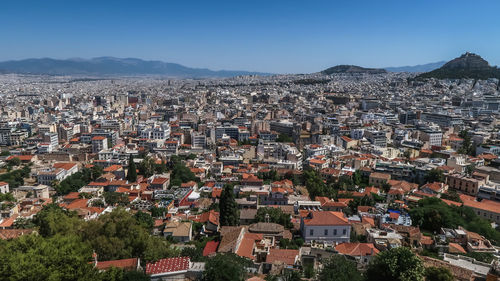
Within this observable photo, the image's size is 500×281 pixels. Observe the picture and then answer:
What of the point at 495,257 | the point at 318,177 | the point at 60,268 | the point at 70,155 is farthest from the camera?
the point at 70,155

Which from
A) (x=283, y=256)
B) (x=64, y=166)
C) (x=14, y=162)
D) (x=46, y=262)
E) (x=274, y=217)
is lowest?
(x=14, y=162)

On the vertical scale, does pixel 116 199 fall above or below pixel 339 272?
below

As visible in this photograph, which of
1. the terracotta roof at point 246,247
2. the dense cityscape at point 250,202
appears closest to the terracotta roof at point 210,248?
the dense cityscape at point 250,202

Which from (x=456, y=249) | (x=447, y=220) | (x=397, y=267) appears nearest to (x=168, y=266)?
(x=397, y=267)

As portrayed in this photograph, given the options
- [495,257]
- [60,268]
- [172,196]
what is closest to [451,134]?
[495,257]

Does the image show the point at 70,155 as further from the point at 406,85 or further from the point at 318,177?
the point at 406,85

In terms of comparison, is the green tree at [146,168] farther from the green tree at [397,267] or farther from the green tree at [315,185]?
the green tree at [397,267]

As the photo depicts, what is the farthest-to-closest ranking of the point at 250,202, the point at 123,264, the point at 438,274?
the point at 250,202 < the point at 123,264 < the point at 438,274

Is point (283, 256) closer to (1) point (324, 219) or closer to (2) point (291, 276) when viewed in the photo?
(2) point (291, 276)
